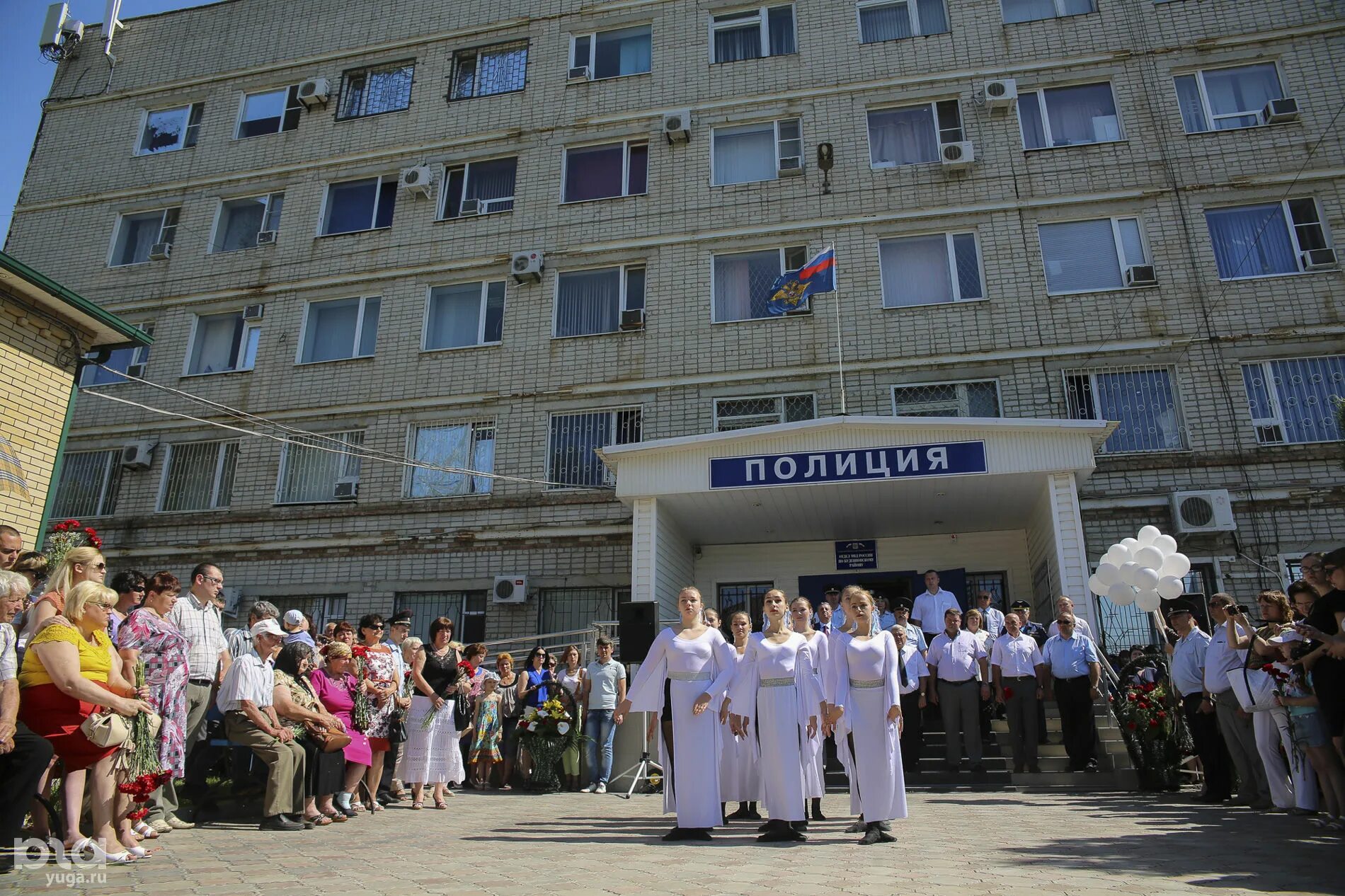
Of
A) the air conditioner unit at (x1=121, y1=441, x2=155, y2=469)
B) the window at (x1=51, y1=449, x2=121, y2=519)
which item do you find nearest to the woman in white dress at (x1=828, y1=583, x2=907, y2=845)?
the air conditioner unit at (x1=121, y1=441, x2=155, y2=469)

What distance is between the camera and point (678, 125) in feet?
60.6

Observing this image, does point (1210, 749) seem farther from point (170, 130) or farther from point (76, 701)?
point (170, 130)

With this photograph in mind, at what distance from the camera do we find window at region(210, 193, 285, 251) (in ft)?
67.8

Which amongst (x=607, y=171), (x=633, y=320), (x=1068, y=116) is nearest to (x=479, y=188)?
(x=607, y=171)

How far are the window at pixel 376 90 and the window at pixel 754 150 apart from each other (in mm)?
7330

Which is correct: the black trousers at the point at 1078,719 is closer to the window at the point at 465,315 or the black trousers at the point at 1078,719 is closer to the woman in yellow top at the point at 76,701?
the woman in yellow top at the point at 76,701

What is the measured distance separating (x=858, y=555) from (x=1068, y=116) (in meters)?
9.22

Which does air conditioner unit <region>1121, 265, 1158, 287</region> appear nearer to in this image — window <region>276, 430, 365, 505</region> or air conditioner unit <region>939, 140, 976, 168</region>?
air conditioner unit <region>939, 140, 976, 168</region>

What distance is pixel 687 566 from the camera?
1588 cm

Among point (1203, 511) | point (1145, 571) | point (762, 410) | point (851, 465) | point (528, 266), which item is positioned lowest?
point (1145, 571)

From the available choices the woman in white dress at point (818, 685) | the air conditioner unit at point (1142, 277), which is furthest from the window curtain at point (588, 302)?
the woman in white dress at point (818, 685)

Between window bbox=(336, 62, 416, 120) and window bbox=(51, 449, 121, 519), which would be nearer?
window bbox=(51, 449, 121, 519)

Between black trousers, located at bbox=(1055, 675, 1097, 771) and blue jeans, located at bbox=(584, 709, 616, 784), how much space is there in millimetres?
5261

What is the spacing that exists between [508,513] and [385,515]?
95.3 inches
